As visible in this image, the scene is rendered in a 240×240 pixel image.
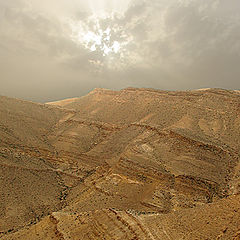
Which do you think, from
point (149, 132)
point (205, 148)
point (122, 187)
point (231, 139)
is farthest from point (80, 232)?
point (231, 139)

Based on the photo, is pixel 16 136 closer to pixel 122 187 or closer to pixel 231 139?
pixel 122 187

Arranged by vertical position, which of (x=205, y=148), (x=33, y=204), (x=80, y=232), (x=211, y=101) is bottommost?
(x=33, y=204)

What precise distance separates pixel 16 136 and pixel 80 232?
19630 millimetres

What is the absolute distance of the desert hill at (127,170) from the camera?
998 cm

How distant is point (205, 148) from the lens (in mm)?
21094

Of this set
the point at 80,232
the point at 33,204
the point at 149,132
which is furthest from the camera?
the point at 149,132

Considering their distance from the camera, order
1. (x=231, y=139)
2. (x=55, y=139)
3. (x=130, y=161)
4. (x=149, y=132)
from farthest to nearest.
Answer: (x=55, y=139)
(x=149, y=132)
(x=231, y=139)
(x=130, y=161)

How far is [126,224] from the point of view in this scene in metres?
9.77

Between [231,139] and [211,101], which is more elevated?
[211,101]

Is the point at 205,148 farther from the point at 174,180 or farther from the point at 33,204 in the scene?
the point at 33,204

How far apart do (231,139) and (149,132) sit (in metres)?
8.54

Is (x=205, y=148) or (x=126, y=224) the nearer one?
(x=126, y=224)

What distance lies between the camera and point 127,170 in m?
19.6

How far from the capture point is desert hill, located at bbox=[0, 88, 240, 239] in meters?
9.98
